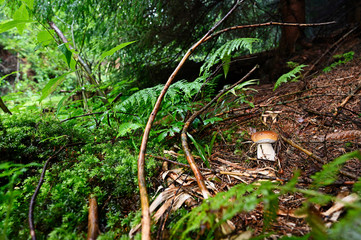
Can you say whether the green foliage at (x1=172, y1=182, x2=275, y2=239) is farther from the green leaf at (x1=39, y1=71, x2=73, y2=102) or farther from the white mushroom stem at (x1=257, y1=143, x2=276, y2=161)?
the green leaf at (x1=39, y1=71, x2=73, y2=102)

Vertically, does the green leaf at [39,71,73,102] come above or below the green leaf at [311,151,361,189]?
above

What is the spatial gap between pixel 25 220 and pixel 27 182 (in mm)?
371

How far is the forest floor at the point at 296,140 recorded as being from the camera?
98 cm

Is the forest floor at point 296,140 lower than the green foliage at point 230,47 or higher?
lower

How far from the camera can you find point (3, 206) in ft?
3.37

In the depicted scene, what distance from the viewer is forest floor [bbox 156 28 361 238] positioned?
3.21 feet

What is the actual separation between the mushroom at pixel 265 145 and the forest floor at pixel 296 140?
6cm

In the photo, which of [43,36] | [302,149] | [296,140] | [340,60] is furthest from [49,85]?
[340,60]

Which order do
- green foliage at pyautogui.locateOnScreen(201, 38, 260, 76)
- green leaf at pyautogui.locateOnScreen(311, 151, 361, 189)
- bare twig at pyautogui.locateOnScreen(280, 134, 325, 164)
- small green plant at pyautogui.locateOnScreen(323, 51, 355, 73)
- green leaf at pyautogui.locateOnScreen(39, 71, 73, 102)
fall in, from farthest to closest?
small green plant at pyautogui.locateOnScreen(323, 51, 355, 73), green foliage at pyautogui.locateOnScreen(201, 38, 260, 76), green leaf at pyautogui.locateOnScreen(39, 71, 73, 102), bare twig at pyautogui.locateOnScreen(280, 134, 325, 164), green leaf at pyautogui.locateOnScreen(311, 151, 361, 189)

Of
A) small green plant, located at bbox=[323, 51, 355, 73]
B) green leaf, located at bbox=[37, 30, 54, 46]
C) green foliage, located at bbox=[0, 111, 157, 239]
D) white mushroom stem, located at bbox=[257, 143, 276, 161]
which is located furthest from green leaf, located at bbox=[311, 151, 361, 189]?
small green plant, located at bbox=[323, 51, 355, 73]

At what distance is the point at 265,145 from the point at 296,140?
0.38 metres

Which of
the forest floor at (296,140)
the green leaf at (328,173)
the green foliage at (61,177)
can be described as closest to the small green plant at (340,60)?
the forest floor at (296,140)

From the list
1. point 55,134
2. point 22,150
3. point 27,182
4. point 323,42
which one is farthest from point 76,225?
point 323,42

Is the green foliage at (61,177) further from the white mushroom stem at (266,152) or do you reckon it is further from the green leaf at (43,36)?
the white mushroom stem at (266,152)
